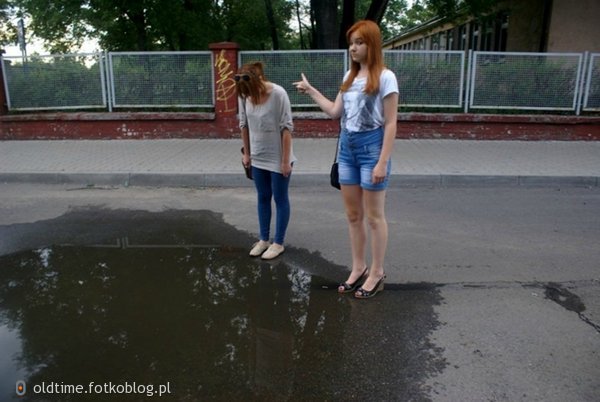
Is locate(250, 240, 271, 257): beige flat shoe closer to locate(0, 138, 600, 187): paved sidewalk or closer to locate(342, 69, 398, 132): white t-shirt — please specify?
locate(342, 69, 398, 132): white t-shirt

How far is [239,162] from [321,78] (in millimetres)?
3485

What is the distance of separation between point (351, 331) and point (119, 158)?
6.90 m

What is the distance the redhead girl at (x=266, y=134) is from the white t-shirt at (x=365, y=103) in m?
0.87

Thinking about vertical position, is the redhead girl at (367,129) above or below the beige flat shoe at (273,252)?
above

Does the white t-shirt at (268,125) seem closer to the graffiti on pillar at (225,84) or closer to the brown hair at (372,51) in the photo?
the brown hair at (372,51)

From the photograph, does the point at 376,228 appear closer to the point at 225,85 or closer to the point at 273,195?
the point at 273,195

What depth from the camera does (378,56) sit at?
3.43 m

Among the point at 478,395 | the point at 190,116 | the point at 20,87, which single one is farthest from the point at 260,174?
the point at 20,87

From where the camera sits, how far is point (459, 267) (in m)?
4.52

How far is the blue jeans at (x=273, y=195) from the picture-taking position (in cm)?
450

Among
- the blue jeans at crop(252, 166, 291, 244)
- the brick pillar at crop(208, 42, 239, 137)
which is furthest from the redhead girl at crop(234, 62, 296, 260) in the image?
the brick pillar at crop(208, 42, 239, 137)

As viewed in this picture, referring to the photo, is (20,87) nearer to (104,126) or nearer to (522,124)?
(104,126)

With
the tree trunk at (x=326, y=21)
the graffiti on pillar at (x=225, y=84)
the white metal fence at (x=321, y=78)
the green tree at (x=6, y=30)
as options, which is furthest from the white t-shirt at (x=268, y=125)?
the green tree at (x=6, y=30)

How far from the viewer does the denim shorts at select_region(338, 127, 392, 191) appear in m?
3.54
